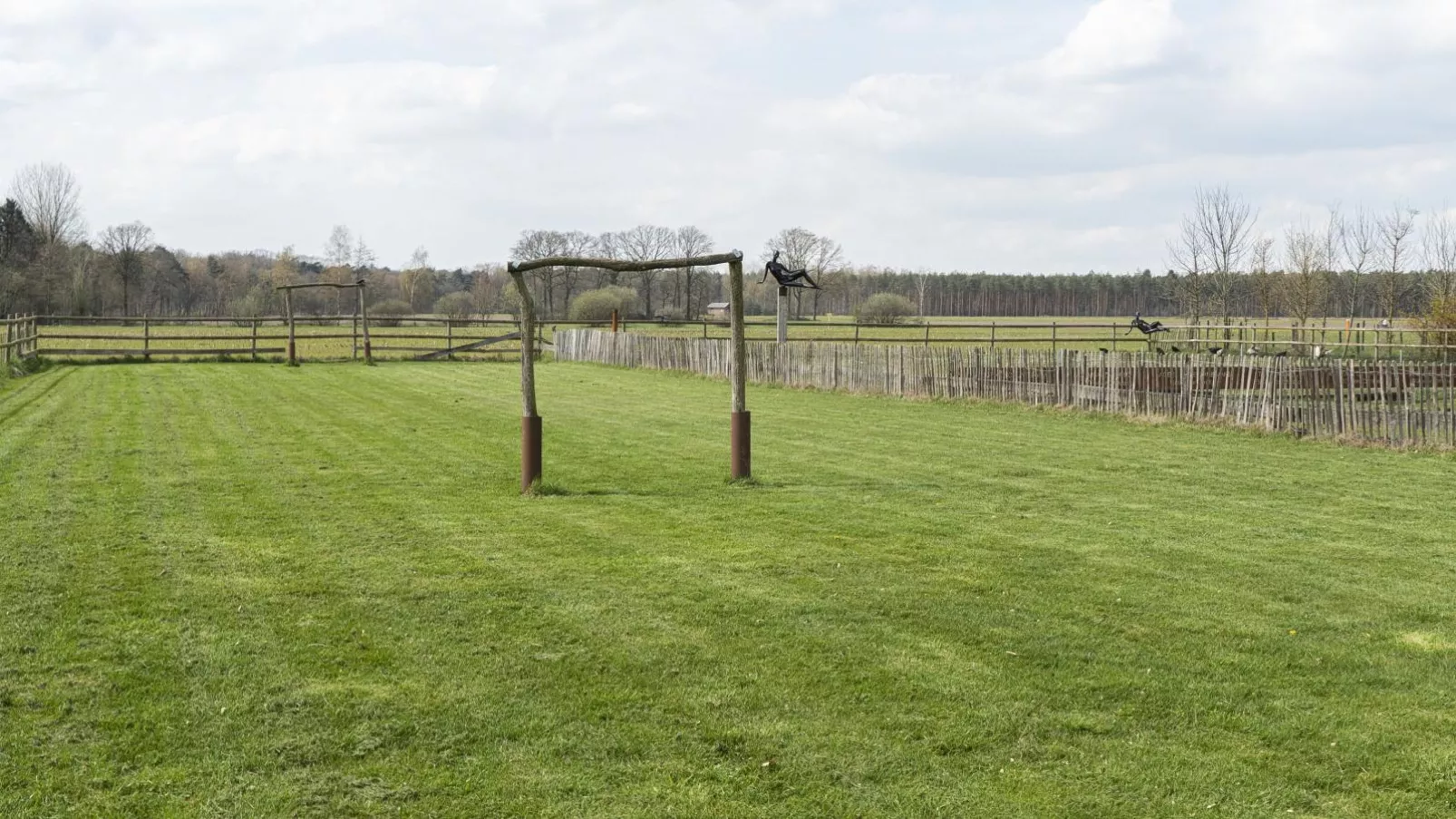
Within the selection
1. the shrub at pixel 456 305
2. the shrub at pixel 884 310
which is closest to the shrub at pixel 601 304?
the shrub at pixel 884 310

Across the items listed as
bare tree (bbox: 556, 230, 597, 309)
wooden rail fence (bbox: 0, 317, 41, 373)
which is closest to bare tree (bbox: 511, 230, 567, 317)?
bare tree (bbox: 556, 230, 597, 309)

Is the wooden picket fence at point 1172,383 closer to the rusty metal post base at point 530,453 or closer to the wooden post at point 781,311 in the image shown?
the wooden post at point 781,311

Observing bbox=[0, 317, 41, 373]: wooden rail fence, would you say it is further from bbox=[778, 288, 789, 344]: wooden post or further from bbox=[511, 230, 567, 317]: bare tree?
bbox=[511, 230, 567, 317]: bare tree

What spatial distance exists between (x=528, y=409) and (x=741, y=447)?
205 cm

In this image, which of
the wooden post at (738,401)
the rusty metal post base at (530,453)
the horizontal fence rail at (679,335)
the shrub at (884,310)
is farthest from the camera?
the shrub at (884,310)

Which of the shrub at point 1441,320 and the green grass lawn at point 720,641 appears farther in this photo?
the shrub at point 1441,320

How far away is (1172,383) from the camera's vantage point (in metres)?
18.7

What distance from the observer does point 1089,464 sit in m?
13.3

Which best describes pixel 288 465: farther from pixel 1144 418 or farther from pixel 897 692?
pixel 1144 418

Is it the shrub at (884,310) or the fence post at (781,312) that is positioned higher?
the shrub at (884,310)

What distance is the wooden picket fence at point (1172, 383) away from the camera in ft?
49.5

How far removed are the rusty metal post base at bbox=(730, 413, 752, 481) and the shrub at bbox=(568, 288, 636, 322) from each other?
58.8m

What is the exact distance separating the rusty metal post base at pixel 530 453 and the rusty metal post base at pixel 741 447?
1872 millimetres

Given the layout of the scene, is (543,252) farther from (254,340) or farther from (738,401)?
(738,401)
